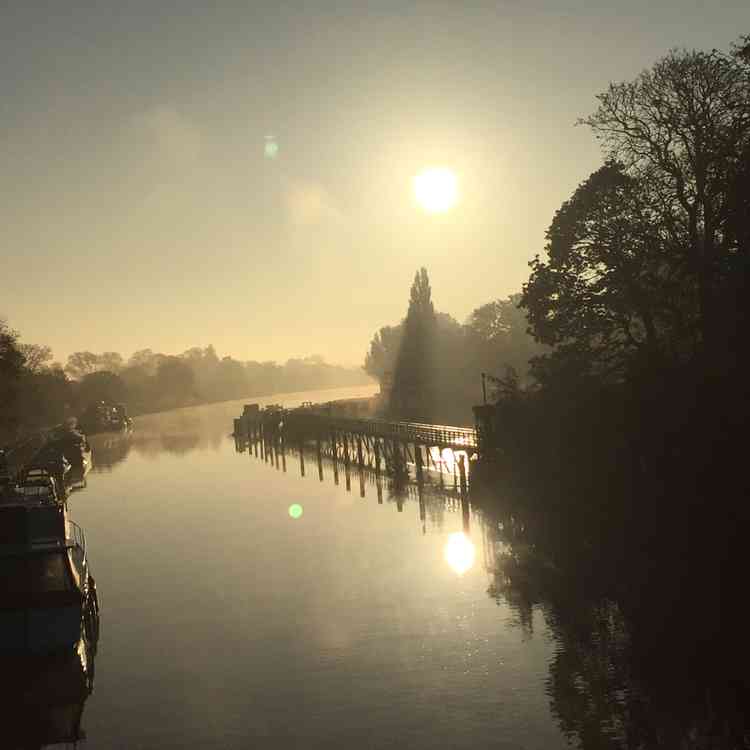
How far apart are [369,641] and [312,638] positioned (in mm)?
1921

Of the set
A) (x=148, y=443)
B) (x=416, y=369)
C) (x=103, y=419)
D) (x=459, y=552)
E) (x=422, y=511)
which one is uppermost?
(x=416, y=369)

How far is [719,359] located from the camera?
94.9ft

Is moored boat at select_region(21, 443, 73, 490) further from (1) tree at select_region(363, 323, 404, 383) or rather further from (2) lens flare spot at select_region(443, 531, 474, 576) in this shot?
(1) tree at select_region(363, 323, 404, 383)

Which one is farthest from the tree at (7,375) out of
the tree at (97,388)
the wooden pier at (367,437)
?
the tree at (97,388)

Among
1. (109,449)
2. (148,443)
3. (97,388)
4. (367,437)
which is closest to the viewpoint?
(367,437)

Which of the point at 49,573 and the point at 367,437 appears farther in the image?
the point at 367,437

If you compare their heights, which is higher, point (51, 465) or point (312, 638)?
point (51, 465)

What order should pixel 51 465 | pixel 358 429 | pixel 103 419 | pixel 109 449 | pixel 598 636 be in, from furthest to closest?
pixel 103 419, pixel 109 449, pixel 358 429, pixel 51 465, pixel 598 636

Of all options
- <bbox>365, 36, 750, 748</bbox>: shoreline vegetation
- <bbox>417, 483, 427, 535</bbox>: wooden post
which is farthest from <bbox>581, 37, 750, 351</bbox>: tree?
<bbox>417, 483, 427, 535</bbox>: wooden post

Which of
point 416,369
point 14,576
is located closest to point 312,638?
point 14,576

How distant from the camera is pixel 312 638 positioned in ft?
86.5

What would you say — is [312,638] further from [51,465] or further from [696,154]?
[51,465]

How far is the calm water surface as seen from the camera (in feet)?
64.7

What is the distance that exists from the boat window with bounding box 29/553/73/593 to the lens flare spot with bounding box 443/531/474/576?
15326mm
